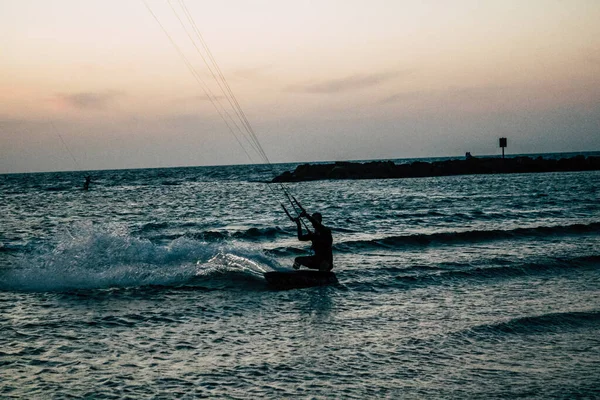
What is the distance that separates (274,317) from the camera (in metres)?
9.92

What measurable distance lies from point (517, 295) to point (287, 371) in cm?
633

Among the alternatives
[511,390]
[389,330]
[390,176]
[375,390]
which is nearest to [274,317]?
[389,330]

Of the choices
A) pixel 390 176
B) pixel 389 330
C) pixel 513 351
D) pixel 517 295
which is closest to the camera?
pixel 513 351

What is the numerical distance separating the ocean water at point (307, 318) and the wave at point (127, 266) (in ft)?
0.20

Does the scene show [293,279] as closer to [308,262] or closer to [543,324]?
[308,262]

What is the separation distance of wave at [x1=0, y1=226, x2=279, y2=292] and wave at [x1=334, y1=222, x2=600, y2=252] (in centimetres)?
447

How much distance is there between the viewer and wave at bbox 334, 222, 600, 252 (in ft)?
63.1

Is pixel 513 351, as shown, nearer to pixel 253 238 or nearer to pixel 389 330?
pixel 389 330

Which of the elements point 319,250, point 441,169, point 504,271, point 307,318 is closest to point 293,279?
point 319,250

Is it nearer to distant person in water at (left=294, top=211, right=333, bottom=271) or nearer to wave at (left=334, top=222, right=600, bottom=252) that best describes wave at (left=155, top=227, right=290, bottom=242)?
wave at (left=334, top=222, right=600, bottom=252)

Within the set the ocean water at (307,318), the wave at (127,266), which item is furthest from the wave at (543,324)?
the wave at (127,266)

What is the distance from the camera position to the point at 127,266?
14.5m

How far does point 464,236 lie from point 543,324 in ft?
38.0

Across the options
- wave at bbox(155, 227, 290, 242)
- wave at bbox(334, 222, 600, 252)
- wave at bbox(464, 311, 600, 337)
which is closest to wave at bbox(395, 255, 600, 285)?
wave at bbox(464, 311, 600, 337)
